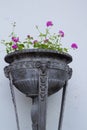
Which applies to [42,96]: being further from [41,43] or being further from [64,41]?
[64,41]

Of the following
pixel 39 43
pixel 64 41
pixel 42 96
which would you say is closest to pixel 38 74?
pixel 42 96

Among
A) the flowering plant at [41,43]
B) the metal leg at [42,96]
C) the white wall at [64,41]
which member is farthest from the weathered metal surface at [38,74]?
the white wall at [64,41]

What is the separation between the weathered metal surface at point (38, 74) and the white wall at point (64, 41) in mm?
308

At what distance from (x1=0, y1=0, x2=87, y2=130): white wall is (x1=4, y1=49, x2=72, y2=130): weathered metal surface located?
308 mm

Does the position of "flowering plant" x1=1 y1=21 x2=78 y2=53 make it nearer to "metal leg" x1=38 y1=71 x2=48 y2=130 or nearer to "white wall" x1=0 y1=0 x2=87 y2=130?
"white wall" x1=0 y1=0 x2=87 y2=130

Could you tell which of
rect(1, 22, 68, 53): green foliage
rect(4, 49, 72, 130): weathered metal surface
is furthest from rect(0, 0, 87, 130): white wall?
rect(4, 49, 72, 130): weathered metal surface

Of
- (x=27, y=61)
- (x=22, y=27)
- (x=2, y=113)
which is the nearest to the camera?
(x=27, y=61)

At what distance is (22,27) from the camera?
2.30m

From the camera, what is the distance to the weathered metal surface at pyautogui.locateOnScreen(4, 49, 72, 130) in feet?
5.97

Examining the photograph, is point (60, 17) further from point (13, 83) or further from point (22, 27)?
point (13, 83)

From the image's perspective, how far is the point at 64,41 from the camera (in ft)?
7.70

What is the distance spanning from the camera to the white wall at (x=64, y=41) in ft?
7.13

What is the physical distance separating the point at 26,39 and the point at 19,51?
1.06 feet

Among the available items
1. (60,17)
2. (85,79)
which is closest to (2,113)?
(85,79)
